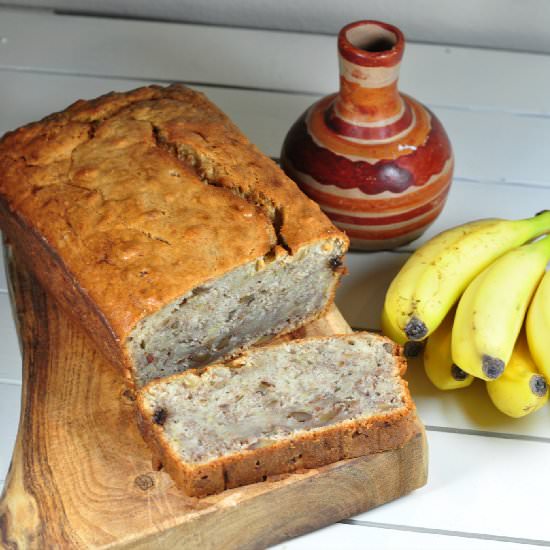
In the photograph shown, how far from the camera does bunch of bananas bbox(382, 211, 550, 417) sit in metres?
2.52

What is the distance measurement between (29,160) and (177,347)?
69 centimetres

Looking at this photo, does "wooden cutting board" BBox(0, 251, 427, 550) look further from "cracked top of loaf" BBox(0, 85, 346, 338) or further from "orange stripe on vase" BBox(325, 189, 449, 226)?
"orange stripe on vase" BBox(325, 189, 449, 226)

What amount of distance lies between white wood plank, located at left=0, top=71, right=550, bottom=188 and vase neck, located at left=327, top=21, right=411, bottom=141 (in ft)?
2.04

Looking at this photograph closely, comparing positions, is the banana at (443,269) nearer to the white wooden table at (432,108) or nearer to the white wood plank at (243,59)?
the white wooden table at (432,108)

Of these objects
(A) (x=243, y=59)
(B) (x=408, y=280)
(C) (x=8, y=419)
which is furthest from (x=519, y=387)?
(A) (x=243, y=59)

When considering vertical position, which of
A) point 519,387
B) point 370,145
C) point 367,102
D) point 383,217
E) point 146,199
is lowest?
point 519,387

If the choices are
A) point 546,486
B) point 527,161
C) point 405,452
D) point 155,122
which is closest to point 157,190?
point 155,122

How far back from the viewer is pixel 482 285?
260 centimetres

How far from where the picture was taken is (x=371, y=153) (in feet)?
9.62

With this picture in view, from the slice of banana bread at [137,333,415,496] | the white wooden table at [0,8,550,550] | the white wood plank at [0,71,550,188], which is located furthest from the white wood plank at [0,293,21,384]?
the white wood plank at [0,71,550,188]

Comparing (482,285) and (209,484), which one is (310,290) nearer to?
(482,285)

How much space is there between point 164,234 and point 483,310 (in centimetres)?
81

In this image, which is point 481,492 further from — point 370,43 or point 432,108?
point 432,108

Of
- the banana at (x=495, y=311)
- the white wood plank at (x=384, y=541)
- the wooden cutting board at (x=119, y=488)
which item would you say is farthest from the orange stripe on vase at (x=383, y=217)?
the white wood plank at (x=384, y=541)
